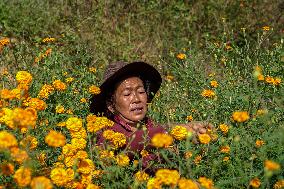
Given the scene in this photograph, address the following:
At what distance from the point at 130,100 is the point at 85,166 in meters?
1.12

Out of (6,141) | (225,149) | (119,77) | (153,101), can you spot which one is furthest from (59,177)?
(153,101)

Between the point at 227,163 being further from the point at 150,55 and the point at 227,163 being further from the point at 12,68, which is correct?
the point at 150,55

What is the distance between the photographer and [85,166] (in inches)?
88.7

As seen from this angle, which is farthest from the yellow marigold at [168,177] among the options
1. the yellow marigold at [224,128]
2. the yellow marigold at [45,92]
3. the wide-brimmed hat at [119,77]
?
the yellow marigold at [45,92]

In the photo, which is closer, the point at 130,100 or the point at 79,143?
the point at 79,143

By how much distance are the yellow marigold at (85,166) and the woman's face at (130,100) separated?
1.04 metres

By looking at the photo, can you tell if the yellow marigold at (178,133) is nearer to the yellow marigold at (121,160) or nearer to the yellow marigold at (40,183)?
the yellow marigold at (121,160)

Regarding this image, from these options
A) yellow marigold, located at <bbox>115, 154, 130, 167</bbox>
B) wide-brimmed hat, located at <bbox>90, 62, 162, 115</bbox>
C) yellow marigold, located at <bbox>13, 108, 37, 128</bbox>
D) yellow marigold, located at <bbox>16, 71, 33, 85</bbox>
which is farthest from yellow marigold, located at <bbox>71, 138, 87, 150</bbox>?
wide-brimmed hat, located at <bbox>90, 62, 162, 115</bbox>

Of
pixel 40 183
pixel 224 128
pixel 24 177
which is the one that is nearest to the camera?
pixel 40 183

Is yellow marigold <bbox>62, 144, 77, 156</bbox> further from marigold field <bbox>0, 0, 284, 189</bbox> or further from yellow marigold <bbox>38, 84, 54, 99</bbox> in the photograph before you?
yellow marigold <bbox>38, 84, 54, 99</bbox>

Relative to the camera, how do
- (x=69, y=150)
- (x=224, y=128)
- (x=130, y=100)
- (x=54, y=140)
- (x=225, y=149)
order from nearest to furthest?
A: (x=54, y=140)
(x=69, y=150)
(x=225, y=149)
(x=224, y=128)
(x=130, y=100)

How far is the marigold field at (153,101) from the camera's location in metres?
2.25

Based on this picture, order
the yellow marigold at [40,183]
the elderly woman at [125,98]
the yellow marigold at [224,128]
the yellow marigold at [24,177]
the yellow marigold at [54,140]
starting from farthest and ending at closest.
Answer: the elderly woman at [125,98] → the yellow marigold at [224,128] → the yellow marigold at [54,140] → the yellow marigold at [24,177] → the yellow marigold at [40,183]

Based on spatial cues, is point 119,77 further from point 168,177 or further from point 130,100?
point 168,177
